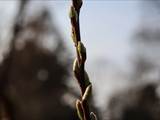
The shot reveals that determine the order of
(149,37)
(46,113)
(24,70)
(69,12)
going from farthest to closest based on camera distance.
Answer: (24,70) < (46,113) < (149,37) < (69,12)

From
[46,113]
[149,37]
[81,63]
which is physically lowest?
[46,113]

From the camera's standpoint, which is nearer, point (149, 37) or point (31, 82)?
point (149, 37)

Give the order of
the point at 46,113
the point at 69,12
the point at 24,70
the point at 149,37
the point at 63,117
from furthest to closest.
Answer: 1. the point at 24,70
2. the point at 46,113
3. the point at 63,117
4. the point at 149,37
5. the point at 69,12

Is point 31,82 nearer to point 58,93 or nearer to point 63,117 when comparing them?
point 58,93

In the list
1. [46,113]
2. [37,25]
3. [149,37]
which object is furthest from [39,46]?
[149,37]

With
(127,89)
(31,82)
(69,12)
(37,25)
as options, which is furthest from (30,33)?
(69,12)

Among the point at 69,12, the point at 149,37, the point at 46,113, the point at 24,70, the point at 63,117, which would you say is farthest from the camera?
the point at 24,70

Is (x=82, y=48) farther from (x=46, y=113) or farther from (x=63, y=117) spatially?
(x=46, y=113)

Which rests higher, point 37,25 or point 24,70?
point 37,25

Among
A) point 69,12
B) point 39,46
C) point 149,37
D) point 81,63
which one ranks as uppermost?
point 69,12
